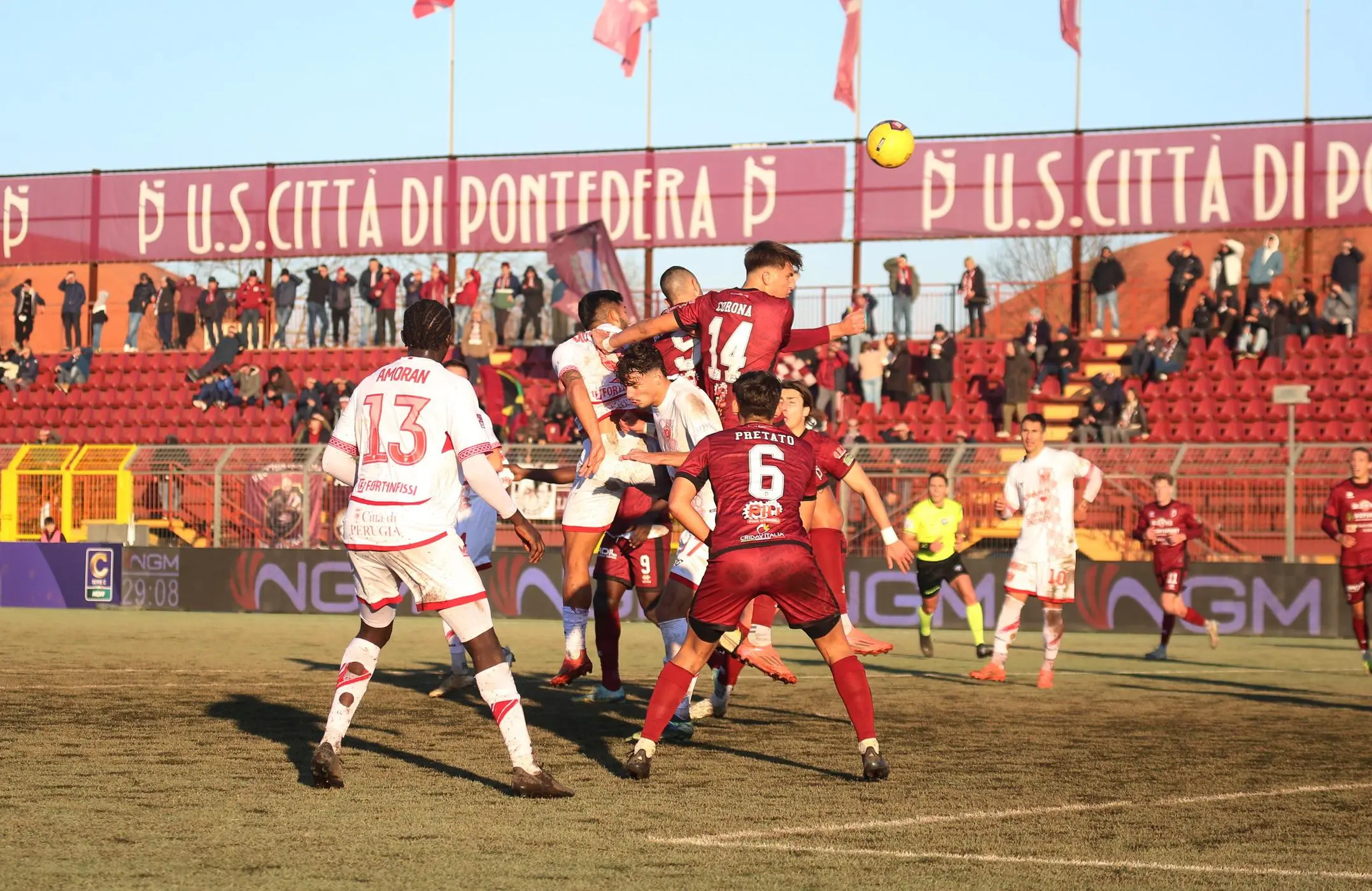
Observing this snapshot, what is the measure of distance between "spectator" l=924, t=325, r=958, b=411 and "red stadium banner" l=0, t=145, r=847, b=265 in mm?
3668

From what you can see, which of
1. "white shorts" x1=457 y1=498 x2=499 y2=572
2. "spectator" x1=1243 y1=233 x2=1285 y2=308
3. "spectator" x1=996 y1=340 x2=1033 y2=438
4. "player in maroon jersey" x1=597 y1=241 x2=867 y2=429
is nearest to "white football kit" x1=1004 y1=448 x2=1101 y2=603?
"white shorts" x1=457 y1=498 x2=499 y2=572

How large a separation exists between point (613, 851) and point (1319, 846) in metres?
2.68

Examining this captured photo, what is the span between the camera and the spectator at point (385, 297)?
32906 millimetres

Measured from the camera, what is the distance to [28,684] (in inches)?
462

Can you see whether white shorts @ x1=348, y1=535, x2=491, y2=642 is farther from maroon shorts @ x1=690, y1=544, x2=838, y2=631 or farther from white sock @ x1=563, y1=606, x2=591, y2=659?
white sock @ x1=563, y1=606, x2=591, y2=659

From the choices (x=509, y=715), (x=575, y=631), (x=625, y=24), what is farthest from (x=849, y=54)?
(x=509, y=715)

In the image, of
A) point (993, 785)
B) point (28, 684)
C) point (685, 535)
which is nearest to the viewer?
point (993, 785)

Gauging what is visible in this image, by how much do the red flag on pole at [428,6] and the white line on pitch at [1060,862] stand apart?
31.0 metres

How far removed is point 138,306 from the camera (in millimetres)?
34438


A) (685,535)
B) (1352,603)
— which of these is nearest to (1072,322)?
(1352,603)

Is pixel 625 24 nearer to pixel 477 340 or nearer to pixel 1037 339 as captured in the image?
pixel 477 340

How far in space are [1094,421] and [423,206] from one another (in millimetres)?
14789

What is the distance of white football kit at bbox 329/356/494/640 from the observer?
6.95 meters

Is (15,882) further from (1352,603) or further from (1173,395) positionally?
(1173,395)
